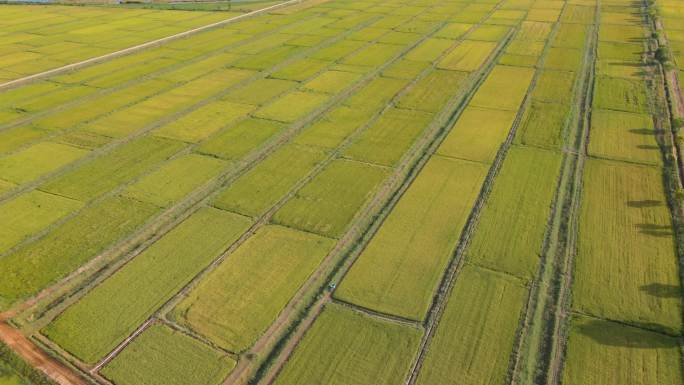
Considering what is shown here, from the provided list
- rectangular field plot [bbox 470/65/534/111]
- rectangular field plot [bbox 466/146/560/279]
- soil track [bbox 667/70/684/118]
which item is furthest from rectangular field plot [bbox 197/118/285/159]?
soil track [bbox 667/70/684/118]

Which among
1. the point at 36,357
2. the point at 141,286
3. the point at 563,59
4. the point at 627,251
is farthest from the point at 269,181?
the point at 563,59

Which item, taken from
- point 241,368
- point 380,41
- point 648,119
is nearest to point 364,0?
point 380,41

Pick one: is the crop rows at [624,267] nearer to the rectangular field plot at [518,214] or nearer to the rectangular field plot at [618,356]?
the rectangular field plot at [618,356]

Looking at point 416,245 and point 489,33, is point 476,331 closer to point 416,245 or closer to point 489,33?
point 416,245

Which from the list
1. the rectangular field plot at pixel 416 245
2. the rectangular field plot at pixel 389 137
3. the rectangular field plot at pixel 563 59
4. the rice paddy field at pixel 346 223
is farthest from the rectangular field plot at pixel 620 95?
the rectangular field plot at pixel 416 245

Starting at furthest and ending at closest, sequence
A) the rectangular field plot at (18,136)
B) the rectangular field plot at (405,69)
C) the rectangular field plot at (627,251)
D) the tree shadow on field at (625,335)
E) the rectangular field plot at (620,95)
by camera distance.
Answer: the rectangular field plot at (405,69), the rectangular field plot at (620,95), the rectangular field plot at (18,136), the rectangular field plot at (627,251), the tree shadow on field at (625,335)

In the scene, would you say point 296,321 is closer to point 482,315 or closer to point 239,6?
point 482,315
